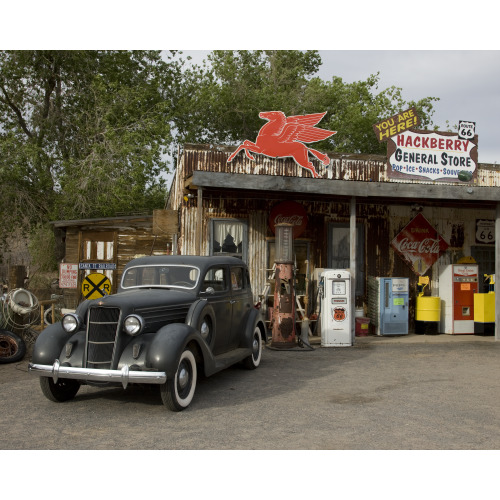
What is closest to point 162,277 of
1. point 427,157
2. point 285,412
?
point 285,412

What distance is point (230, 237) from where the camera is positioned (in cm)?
1355

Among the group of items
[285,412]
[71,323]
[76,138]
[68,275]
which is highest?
[76,138]

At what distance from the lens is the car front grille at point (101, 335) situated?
19.6 ft

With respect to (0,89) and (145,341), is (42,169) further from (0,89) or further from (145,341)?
(145,341)

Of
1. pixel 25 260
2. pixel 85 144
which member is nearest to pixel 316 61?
pixel 85 144

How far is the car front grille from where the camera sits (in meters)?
5.97

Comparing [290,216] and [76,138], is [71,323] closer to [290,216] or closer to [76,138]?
[290,216]

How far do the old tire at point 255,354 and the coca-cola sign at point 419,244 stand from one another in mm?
6869

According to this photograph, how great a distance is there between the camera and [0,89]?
23.1 m

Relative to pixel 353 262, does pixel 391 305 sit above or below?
below

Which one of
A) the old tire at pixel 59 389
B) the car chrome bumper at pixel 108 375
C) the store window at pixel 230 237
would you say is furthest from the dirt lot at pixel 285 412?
the store window at pixel 230 237

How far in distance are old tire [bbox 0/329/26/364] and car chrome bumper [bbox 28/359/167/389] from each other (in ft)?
13.3

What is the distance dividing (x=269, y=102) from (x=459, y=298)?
18789mm

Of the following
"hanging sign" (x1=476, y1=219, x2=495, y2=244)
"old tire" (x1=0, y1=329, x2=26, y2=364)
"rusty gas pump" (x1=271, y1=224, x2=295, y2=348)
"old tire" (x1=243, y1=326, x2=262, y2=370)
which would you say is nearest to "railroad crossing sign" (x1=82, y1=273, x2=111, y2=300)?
"old tire" (x1=0, y1=329, x2=26, y2=364)
